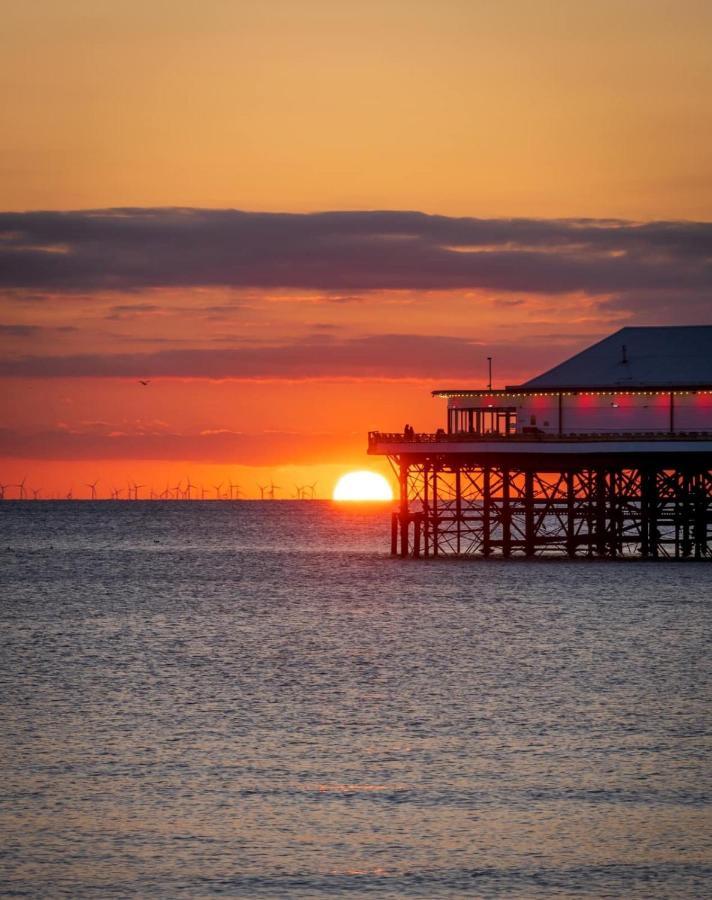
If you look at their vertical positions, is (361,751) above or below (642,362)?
below

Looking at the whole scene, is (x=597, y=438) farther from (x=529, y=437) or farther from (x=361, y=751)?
(x=361, y=751)

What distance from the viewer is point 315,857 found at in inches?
878

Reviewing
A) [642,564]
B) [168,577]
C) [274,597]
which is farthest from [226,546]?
[274,597]

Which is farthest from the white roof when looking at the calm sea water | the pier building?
the calm sea water

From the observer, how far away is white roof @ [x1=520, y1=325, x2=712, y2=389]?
89750mm

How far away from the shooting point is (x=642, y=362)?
9238 centimetres

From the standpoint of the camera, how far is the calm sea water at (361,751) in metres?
21.8

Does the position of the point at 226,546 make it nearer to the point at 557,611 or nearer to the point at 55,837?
the point at 557,611

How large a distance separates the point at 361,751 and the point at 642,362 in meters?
64.8

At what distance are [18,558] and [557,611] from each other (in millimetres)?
72718

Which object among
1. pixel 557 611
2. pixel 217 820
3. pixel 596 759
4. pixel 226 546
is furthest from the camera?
pixel 226 546

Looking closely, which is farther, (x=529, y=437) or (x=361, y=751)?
(x=529, y=437)

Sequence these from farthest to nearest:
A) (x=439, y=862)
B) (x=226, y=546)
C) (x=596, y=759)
→ (x=226, y=546)
(x=596, y=759)
(x=439, y=862)

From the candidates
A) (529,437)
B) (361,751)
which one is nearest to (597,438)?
(529,437)
